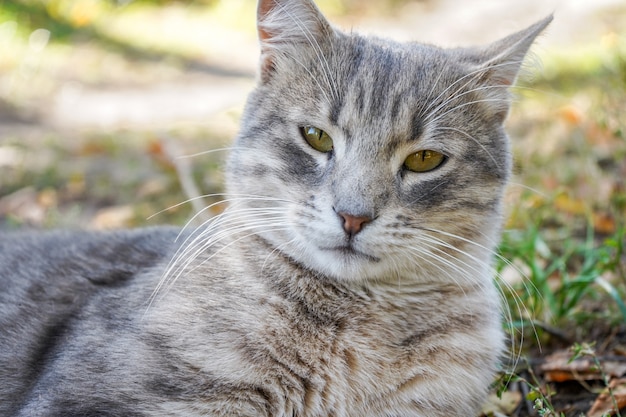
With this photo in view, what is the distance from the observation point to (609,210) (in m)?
4.12

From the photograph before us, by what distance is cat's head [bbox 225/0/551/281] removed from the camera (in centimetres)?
236

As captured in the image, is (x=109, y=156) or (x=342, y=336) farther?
(x=109, y=156)

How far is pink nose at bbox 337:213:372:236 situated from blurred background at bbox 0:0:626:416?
2.33 feet

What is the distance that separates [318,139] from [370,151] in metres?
0.22

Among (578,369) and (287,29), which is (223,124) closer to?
(287,29)

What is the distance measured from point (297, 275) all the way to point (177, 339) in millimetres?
468

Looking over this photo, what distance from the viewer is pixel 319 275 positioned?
2500mm

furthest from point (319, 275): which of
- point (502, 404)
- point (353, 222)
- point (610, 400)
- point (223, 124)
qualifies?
point (223, 124)

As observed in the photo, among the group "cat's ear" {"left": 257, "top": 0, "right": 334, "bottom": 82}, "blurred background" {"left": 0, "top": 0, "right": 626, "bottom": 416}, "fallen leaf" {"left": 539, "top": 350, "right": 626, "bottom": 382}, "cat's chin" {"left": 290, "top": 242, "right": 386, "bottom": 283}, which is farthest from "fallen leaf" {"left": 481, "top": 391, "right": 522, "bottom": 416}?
"cat's ear" {"left": 257, "top": 0, "right": 334, "bottom": 82}

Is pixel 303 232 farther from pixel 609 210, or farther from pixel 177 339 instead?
pixel 609 210

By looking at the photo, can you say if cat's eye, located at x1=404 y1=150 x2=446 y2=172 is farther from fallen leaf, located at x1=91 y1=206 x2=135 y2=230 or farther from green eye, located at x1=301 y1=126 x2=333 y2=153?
fallen leaf, located at x1=91 y1=206 x2=135 y2=230

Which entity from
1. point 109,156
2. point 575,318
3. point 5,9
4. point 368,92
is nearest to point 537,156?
point 575,318

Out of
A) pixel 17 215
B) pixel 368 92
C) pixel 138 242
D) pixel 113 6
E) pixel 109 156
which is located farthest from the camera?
pixel 113 6

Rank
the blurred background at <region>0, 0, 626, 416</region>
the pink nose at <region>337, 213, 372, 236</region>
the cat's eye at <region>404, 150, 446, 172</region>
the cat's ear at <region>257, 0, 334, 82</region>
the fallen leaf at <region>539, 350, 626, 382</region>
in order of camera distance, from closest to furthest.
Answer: the pink nose at <region>337, 213, 372, 236</region>
the cat's eye at <region>404, 150, 446, 172</region>
the cat's ear at <region>257, 0, 334, 82</region>
the fallen leaf at <region>539, 350, 626, 382</region>
the blurred background at <region>0, 0, 626, 416</region>
